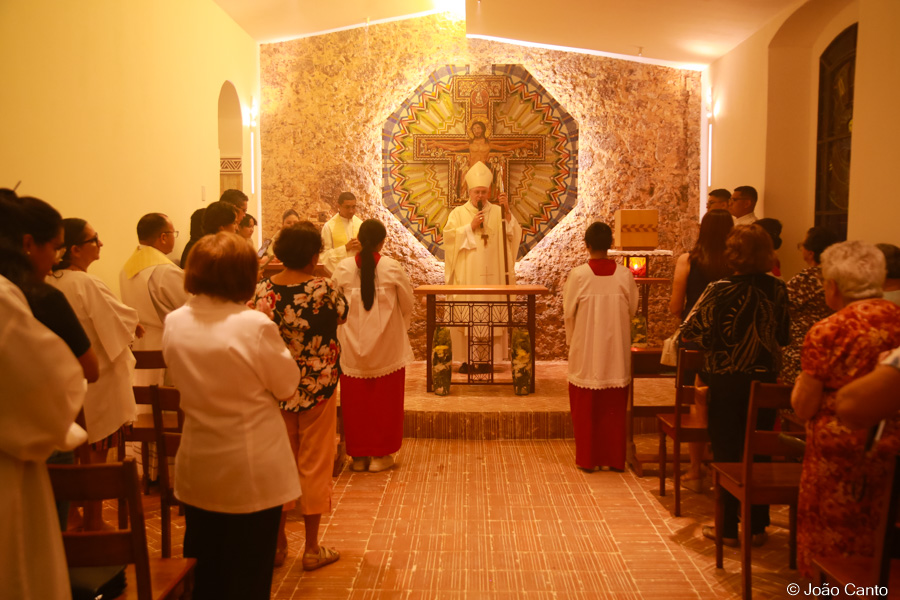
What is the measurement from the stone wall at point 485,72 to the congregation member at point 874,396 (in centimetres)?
574

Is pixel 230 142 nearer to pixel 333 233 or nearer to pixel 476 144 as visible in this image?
pixel 333 233

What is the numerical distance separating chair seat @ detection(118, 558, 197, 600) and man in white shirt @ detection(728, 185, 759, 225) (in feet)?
15.1

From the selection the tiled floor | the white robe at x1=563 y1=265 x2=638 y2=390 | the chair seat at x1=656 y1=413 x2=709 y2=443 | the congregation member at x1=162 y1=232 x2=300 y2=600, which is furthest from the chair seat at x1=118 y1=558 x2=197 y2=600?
the white robe at x1=563 y1=265 x2=638 y2=390

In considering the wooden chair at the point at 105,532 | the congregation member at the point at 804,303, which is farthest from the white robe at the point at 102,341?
the congregation member at the point at 804,303

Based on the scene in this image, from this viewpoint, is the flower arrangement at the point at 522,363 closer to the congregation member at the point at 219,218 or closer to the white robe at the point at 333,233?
the white robe at the point at 333,233

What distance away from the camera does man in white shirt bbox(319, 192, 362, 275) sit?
685 centimetres

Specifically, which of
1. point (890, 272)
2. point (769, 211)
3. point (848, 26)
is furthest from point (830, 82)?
point (890, 272)

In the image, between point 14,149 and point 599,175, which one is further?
point 599,175

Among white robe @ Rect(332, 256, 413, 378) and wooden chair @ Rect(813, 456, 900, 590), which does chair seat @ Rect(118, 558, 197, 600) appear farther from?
white robe @ Rect(332, 256, 413, 378)

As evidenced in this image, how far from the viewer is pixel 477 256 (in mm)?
6914

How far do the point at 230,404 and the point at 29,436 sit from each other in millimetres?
595

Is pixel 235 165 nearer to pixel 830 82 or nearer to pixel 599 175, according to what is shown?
pixel 599 175

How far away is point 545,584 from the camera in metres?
3.02

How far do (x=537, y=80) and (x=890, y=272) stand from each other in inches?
199
